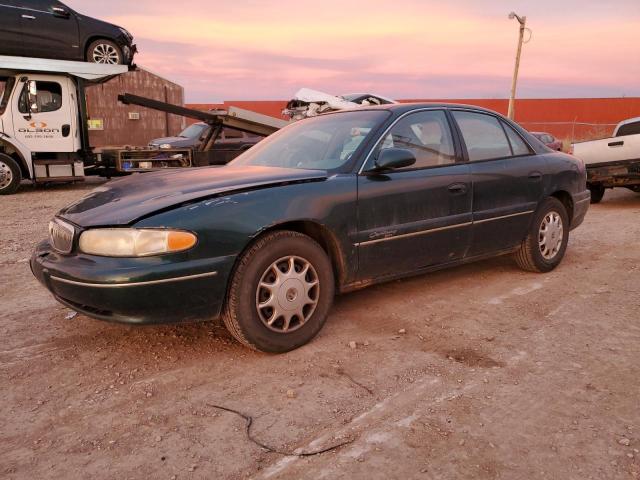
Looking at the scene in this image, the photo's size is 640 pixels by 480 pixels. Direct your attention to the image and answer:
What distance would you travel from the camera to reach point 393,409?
255cm

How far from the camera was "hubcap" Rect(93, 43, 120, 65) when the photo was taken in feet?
38.5

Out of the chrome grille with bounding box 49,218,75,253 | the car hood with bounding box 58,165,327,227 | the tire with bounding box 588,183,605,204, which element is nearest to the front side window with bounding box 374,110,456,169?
the car hood with bounding box 58,165,327,227

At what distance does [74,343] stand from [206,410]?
50.7 inches

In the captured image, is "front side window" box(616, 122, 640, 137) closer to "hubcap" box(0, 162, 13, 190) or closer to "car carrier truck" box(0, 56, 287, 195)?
"car carrier truck" box(0, 56, 287, 195)

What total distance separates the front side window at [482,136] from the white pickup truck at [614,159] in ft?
18.7

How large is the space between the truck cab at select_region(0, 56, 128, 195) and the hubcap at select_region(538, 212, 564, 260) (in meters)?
9.85

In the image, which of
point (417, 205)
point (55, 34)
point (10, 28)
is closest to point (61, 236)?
point (417, 205)

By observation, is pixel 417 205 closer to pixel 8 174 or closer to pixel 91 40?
pixel 8 174

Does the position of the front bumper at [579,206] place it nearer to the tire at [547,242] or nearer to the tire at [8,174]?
the tire at [547,242]

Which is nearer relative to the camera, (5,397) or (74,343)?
(5,397)

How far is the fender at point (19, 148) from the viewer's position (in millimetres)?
10617

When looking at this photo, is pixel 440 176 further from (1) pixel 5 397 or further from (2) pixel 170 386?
(1) pixel 5 397

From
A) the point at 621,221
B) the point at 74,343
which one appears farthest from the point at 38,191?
the point at 621,221

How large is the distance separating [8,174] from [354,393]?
10386 mm
